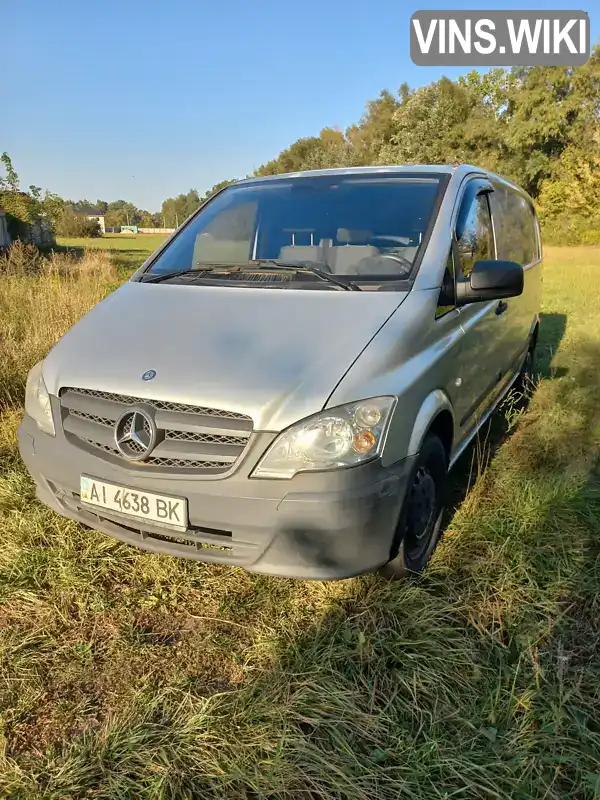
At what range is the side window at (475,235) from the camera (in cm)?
312

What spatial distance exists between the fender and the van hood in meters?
0.38

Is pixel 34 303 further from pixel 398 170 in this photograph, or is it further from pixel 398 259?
pixel 398 259

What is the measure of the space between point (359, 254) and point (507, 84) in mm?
46806

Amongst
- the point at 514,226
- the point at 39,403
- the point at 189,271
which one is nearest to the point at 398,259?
the point at 189,271

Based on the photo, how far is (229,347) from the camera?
2.32m

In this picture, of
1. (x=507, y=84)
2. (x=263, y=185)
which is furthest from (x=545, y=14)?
(x=263, y=185)

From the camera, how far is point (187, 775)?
5.68ft

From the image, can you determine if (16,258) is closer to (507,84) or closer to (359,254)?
(359,254)

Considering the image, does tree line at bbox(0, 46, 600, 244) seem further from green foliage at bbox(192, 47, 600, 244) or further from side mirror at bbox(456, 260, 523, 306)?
side mirror at bbox(456, 260, 523, 306)

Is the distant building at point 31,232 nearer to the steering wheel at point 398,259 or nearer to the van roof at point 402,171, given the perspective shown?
the van roof at point 402,171

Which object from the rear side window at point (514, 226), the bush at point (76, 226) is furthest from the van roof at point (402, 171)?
the bush at point (76, 226)

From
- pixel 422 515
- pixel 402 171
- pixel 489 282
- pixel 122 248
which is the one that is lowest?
pixel 422 515

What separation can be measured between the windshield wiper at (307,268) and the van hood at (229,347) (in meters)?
0.07

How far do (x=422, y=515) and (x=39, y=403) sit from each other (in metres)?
1.76
